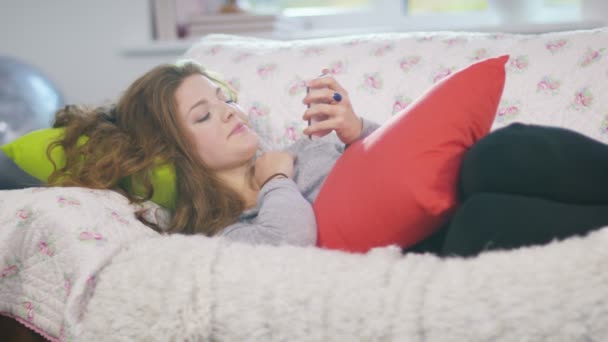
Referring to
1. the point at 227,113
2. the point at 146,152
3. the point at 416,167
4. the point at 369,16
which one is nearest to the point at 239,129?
the point at 227,113

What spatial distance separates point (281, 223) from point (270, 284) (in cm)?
35

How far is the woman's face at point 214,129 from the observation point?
4.58 feet

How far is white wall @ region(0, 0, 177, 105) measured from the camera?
2.58 meters

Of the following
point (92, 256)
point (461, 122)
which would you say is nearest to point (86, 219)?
point (92, 256)

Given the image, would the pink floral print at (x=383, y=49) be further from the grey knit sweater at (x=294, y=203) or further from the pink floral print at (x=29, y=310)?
the pink floral print at (x=29, y=310)

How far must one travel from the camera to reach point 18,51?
267 centimetres

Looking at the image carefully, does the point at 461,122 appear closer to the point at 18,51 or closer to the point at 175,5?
the point at 175,5

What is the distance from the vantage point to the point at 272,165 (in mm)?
1400

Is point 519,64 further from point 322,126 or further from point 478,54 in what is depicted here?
point 322,126

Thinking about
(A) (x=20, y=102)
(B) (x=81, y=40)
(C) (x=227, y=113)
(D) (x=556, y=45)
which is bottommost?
(A) (x=20, y=102)

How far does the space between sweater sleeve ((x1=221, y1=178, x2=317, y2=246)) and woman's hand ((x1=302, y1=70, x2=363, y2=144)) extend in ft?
0.40

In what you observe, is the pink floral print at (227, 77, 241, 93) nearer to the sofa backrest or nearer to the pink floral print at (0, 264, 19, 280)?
the sofa backrest

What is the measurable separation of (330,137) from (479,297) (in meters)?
0.82

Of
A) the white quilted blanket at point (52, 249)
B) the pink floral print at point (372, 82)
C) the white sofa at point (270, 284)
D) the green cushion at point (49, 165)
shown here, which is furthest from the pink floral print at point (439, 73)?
the white quilted blanket at point (52, 249)
